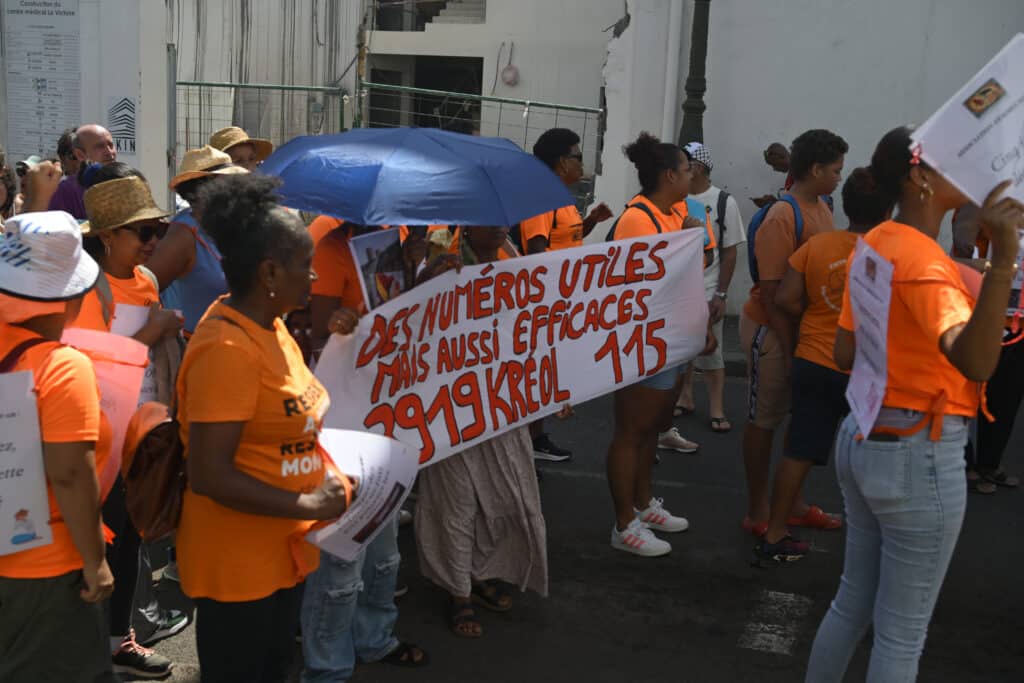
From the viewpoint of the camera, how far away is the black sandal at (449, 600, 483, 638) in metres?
4.31

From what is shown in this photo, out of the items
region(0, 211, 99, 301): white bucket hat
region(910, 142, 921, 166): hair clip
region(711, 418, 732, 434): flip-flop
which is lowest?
region(711, 418, 732, 434): flip-flop

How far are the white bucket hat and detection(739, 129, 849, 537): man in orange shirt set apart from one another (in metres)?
3.09

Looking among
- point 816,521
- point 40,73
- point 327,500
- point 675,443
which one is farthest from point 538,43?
point 327,500

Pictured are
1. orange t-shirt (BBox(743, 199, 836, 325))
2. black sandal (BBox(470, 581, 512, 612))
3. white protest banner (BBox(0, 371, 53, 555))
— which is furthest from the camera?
orange t-shirt (BBox(743, 199, 836, 325))

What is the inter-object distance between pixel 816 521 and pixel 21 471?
4092mm

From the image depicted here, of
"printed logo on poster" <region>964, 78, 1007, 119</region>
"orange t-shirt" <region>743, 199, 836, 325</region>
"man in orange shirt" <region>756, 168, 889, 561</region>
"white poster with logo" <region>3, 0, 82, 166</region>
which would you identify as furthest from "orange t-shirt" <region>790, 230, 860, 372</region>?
"white poster with logo" <region>3, 0, 82, 166</region>

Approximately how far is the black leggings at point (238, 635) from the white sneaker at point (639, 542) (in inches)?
103

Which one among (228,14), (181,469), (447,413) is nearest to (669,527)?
(447,413)

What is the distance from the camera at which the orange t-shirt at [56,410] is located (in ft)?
8.45

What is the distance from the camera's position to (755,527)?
544 cm

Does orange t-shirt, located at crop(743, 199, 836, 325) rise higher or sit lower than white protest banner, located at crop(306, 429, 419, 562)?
higher

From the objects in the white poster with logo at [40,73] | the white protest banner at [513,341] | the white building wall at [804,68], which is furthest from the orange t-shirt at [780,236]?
the white building wall at [804,68]

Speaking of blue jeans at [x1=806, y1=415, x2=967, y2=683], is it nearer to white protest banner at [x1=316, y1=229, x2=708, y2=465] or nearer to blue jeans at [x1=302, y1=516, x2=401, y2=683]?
blue jeans at [x1=302, y1=516, x2=401, y2=683]

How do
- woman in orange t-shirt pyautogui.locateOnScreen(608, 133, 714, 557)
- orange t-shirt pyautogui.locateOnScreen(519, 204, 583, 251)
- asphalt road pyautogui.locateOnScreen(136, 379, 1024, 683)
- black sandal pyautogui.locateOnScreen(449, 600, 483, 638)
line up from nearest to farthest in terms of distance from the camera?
1. asphalt road pyautogui.locateOnScreen(136, 379, 1024, 683)
2. black sandal pyautogui.locateOnScreen(449, 600, 483, 638)
3. woman in orange t-shirt pyautogui.locateOnScreen(608, 133, 714, 557)
4. orange t-shirt pyautogui.locateOnScreen(519, 204, 583, 251)
